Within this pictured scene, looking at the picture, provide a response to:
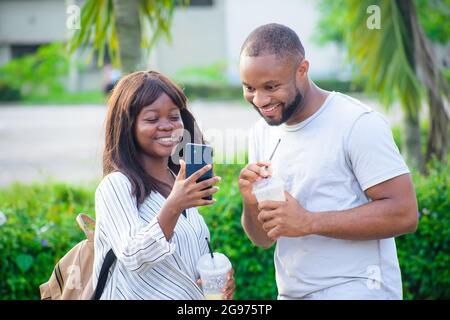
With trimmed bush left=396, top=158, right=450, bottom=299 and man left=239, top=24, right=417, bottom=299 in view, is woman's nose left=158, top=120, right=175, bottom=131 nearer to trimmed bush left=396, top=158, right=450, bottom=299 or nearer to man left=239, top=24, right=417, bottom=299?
man left=239, top=24, right=417, bottom=299

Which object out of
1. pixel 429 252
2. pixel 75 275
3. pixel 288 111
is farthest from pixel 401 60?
pixel 75 275

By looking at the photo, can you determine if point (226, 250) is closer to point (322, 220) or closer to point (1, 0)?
point (322, 220)

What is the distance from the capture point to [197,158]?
2061mm

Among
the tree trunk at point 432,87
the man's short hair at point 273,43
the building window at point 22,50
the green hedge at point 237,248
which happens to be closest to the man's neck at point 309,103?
the man's short hair at point 273,43

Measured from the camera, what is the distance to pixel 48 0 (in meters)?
26.9

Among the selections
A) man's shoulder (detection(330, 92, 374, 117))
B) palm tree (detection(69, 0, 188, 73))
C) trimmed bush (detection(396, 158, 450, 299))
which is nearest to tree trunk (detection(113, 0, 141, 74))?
palm tree (detection(69, 0, 188, 73))

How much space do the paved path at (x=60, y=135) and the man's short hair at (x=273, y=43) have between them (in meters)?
4.30

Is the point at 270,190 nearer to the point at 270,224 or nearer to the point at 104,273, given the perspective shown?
the point at 270,224

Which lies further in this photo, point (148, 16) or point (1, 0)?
point (1, 0)

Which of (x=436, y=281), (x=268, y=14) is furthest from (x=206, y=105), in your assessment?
(x=436, y=281)

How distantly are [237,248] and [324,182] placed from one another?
1831 mm

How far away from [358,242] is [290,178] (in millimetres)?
321

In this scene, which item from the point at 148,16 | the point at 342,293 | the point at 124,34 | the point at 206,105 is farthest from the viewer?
the point at 206,105

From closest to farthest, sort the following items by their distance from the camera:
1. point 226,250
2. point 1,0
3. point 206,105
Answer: point 226,250, point 206,105, point 1,0
